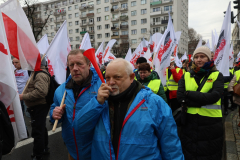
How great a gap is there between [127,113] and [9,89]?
125cm

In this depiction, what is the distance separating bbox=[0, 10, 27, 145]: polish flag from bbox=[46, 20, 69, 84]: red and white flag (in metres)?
1.60

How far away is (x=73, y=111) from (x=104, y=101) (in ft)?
2.28

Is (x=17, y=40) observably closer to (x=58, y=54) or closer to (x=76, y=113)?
(x=58, y=54)

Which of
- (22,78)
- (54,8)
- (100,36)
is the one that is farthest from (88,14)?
(22,78)

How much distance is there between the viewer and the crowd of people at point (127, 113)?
1.49m

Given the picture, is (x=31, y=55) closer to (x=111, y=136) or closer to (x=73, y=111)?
(x=73, y=111)

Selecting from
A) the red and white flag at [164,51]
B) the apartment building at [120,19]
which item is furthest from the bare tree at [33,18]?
the apartment building at [120,19]

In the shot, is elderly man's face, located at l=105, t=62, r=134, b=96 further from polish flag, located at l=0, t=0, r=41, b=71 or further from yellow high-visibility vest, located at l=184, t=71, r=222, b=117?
polish flag, located at l=0, t=0, r=41, b=71

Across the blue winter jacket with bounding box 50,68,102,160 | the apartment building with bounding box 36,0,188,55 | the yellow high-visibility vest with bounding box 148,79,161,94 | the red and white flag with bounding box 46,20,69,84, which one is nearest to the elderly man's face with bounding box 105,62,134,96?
the blue winter jacket with bounding box 50,68,102,160

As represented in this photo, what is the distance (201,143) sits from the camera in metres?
2.58

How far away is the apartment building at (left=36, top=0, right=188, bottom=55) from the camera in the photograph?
159 ft

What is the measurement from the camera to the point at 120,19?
168 ft

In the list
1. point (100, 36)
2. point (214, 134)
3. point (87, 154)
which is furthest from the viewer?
point (100, 36)

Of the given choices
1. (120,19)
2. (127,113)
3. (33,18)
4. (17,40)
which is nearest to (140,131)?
(127,113)
